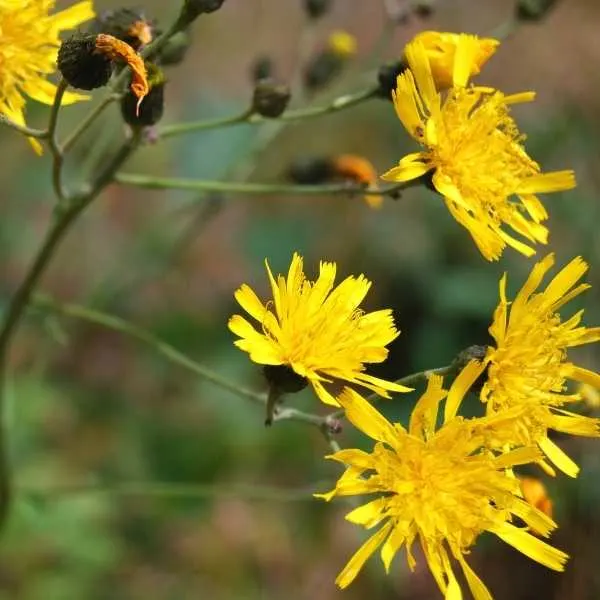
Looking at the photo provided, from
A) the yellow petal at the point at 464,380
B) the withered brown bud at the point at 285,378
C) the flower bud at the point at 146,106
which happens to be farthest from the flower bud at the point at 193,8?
the yellow petal at the point at 464,380

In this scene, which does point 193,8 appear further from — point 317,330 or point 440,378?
point 440,378

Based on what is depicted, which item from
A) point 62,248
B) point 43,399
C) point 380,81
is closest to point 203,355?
point 43,399

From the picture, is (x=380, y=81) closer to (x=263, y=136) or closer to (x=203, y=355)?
(x=263, y=136)

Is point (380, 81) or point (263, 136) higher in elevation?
point (380, 81)

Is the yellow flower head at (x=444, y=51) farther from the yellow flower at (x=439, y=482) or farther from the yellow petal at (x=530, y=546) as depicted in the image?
the yellow petal at (x=530, y=546)

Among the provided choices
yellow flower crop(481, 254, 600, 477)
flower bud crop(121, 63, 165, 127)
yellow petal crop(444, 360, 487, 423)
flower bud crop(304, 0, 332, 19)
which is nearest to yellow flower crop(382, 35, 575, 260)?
yellow flower crop(481, 254, 600, 477)
